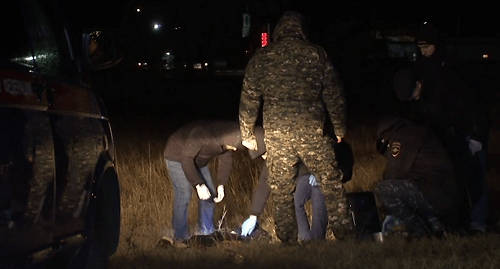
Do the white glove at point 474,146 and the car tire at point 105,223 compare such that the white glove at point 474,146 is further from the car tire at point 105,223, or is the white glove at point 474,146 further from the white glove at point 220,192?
the car tire at point 105,223

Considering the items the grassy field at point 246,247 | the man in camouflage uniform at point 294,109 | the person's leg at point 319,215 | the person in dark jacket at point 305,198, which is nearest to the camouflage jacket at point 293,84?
the man in camouflage uniform at point 294,109

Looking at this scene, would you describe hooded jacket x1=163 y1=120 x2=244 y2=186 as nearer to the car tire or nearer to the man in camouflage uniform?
the man in camouflage uniform

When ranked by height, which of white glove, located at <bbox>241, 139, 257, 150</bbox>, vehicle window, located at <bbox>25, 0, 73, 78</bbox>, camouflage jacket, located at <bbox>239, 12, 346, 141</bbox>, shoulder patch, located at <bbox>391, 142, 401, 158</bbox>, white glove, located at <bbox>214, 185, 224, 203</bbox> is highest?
vehicle window, located at <bbox>25, 0, 73, 78</bbox>

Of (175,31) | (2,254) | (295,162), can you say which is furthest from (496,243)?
(175,31)

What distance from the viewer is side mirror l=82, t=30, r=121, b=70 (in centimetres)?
593

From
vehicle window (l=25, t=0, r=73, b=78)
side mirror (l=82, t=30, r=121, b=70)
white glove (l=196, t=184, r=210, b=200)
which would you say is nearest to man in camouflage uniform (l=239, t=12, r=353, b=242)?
white glove (l=196, t=184, r=210, b=200)

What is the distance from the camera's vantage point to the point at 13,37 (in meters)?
4.76

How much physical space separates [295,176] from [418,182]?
1.01m

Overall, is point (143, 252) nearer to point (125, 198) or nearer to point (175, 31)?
point (125, 198)

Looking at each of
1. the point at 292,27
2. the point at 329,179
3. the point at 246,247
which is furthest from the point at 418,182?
the point at 292,27

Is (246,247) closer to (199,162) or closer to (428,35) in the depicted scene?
(199,162)

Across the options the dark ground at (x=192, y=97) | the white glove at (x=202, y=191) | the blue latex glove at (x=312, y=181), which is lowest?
the dark ground at (x=192, y=97)

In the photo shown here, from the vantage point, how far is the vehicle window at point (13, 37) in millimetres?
4617

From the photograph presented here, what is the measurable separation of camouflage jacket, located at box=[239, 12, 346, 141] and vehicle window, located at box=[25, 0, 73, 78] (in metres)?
1.89
